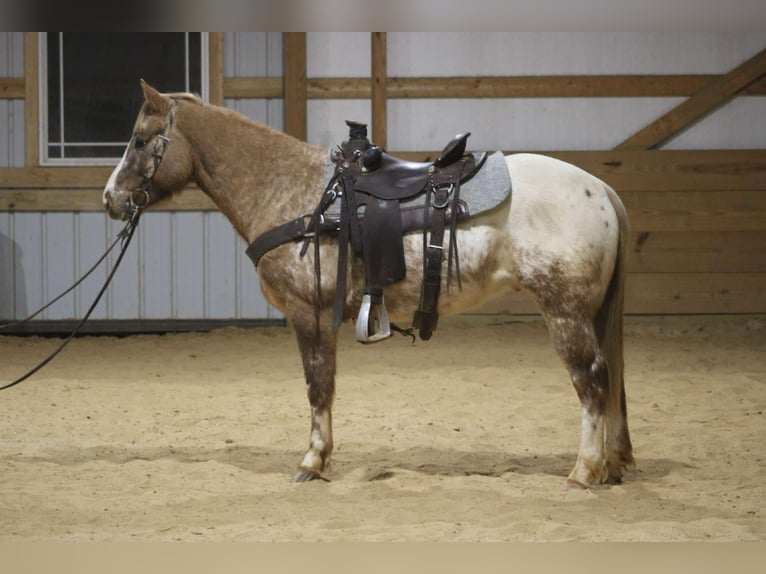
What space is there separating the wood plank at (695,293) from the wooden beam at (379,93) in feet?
5.66

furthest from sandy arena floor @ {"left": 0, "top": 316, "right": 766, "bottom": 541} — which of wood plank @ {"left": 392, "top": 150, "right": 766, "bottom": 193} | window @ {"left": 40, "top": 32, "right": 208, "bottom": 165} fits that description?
window @ {"left": 40, "top": 32, "right": 208, "bottom": 165}

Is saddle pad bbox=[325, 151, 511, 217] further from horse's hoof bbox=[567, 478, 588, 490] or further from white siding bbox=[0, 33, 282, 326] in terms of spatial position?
white siding bbox=[0, 33, 282, 326]

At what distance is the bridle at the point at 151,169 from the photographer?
3975 millimetres

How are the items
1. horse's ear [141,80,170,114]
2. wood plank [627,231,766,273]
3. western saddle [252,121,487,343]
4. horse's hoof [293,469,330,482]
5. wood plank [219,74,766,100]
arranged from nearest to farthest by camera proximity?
western saddle [252,121,487,343], horse's hoof [293,469,330,482], horse's ear [141,80,170,114], wood plank [627,231,766,273], wood plank [219,74,766,100]

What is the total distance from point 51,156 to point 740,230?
231 inches

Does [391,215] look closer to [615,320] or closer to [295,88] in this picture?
[615,320]

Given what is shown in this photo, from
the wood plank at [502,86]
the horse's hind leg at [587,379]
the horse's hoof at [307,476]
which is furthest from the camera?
the wood plank at [502,86]

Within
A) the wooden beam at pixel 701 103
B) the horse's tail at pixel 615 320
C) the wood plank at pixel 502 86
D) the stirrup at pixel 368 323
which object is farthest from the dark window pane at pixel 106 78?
the horse's tail at pixel 615 320

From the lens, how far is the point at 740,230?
7.93 metres

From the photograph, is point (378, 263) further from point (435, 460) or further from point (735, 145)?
point (735, 145)

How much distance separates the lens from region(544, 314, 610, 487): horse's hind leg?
3531 millimetres

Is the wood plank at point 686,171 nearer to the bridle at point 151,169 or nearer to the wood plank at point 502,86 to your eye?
the wood plank at point 502,86

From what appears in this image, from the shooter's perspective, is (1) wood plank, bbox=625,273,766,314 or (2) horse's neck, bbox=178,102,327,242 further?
(1) wood plank, bbox=625,273,766,314

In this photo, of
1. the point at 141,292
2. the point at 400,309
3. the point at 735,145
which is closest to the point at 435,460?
the point at 400,309
